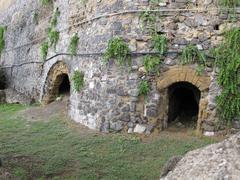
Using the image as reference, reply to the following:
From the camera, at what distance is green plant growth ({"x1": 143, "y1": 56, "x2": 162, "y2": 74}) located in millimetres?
9164

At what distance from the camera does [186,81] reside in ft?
29.7

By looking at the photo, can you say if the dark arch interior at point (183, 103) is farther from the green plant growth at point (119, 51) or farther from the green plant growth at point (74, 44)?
the green plant growth at point (74, 44)

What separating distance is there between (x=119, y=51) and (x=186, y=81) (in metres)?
1.58

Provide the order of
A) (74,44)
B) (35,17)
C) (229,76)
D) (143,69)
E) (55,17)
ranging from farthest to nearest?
(35,17)
(55,17)
(74,44)
(143,69)
(229,76)

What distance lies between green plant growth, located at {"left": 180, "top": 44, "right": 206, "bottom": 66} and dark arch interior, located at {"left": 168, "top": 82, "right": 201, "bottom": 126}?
27.2 inches

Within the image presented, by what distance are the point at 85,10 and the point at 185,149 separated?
4.64 meters

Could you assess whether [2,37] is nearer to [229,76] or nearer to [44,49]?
[44,49]

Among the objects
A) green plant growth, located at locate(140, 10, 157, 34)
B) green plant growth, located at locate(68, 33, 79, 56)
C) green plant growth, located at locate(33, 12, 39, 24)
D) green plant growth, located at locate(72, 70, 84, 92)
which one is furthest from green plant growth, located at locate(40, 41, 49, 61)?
green plant growth, located at locate(140, 10, 157, 34)

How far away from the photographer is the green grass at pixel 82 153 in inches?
282

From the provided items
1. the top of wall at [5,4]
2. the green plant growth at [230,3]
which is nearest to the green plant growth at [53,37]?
the green plant growth at [230,3]

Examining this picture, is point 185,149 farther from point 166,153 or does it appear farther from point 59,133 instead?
point 59,133

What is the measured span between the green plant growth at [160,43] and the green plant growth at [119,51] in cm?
62

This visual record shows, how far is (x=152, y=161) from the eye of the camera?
25.8 feet

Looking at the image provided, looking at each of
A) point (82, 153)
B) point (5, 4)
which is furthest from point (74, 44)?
point (5, 4)
